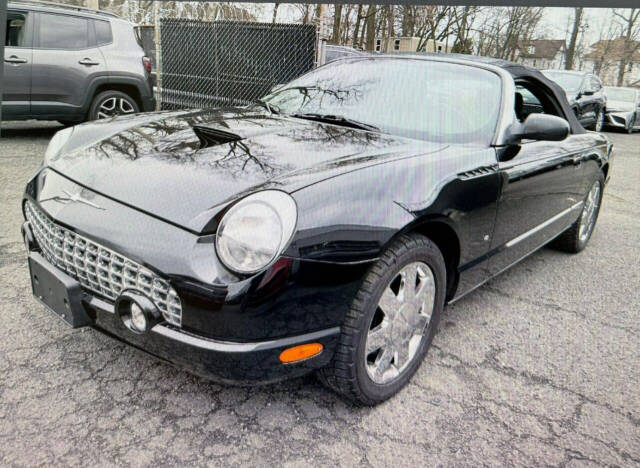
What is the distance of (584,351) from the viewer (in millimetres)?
2635

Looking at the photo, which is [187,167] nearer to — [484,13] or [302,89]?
[302,89]

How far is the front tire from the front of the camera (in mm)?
1833

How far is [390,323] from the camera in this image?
2.05m

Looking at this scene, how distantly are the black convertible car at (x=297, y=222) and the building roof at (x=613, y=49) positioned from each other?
1799 inches

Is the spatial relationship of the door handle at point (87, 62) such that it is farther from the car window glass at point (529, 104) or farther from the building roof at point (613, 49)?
the building roof at point (613, 49)

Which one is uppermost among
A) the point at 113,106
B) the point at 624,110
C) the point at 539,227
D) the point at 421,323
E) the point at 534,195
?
the point at 624,110

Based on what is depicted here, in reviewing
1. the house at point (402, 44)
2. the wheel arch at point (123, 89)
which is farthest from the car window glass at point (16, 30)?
the house at point (402, 44)

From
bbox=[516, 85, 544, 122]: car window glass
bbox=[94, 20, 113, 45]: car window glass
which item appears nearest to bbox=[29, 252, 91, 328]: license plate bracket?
bbox=[516, 85, 544, 122]: car window glass

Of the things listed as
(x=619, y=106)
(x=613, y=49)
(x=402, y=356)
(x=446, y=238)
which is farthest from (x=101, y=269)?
(x=613, y=49)

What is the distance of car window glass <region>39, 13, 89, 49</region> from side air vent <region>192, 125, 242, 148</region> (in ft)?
18.2

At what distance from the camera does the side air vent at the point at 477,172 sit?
7.39 ft

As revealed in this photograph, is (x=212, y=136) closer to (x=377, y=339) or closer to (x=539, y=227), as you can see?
(x=377, y=339)

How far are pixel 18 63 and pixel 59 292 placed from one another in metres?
5.92

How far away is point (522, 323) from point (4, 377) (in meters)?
2.53
